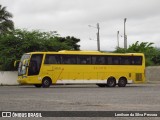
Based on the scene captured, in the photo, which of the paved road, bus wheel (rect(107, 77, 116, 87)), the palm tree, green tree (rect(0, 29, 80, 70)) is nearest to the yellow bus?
bus wheel (rect(107, 77, 116, 87))

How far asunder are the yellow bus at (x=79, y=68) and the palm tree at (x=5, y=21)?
3331cm

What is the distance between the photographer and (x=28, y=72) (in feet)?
147

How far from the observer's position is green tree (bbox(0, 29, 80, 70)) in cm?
5669

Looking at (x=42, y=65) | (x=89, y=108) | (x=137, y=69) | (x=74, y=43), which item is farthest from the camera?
(x=74, y=43)

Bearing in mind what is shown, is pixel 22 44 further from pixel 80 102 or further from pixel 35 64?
pixel 80 102

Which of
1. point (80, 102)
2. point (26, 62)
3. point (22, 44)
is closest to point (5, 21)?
point (22, 44)

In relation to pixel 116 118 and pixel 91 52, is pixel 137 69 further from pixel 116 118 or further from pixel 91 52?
pixel 116 118

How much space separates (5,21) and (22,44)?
78.1 feet

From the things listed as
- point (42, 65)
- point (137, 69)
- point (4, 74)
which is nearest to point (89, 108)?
point (42, 65)

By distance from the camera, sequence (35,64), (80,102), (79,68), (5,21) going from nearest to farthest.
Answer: (80,102) → (35,64) → (79,68) → (5,21)

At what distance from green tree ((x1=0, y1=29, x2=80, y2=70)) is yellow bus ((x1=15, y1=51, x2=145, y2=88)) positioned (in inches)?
414

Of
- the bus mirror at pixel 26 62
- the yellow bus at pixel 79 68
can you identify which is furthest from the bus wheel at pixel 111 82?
the bus mirror at pixel 26 62

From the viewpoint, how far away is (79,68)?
1806 inches

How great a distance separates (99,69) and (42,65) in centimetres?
508
